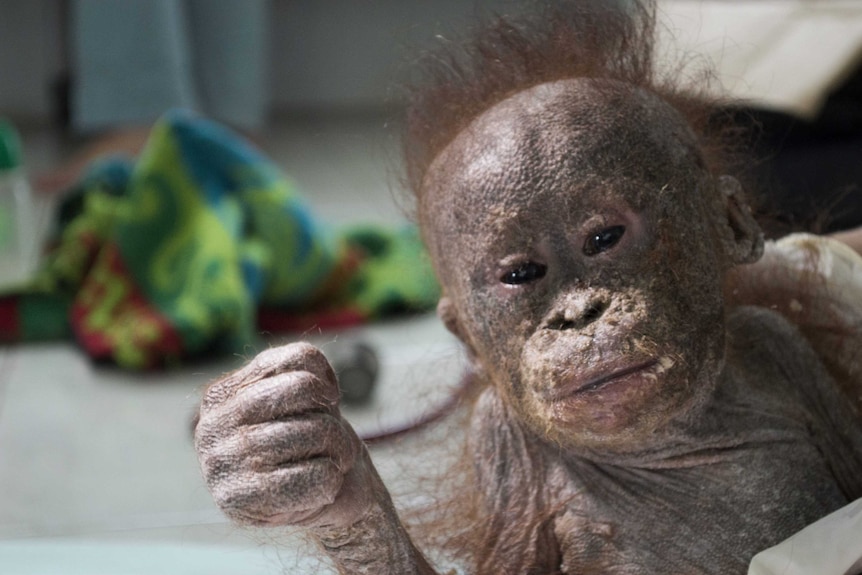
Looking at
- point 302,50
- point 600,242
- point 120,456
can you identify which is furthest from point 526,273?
point 302,50

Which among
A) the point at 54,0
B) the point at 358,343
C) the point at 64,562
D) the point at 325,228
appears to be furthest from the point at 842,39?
the point at 54,0

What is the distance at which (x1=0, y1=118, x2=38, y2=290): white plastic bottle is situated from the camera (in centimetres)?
236

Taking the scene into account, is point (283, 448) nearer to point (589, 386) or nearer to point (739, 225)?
point (589, 386)

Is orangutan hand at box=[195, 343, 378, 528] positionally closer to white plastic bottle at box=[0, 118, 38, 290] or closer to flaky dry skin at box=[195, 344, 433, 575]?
flaky dry skin at box=[195, 344, 433, 575]

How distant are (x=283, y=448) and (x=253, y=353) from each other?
117 cm

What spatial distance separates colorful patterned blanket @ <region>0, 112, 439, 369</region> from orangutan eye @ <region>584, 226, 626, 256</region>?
1.34m

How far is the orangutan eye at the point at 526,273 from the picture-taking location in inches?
33.4

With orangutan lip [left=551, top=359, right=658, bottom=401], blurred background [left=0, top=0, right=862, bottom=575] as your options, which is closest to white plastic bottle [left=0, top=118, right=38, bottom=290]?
blurred background [left=0, top=0, right=862, bottom=575]

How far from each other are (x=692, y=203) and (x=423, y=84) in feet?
0.87

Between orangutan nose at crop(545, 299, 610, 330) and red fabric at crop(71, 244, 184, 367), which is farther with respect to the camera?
red fabric at crop(71, 244, 184, 367)

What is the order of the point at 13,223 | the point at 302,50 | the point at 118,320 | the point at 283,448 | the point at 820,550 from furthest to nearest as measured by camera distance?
the point at 302,50 → the point at 13,223 → the point at 118,320 → the point at 820,550 → the point at 283,448

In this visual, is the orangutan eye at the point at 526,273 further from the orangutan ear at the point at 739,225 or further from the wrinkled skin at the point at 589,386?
the orangutan ear at the point at 739,225

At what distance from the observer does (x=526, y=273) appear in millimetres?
850

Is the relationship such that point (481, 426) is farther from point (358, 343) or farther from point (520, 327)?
point (358, 343)
